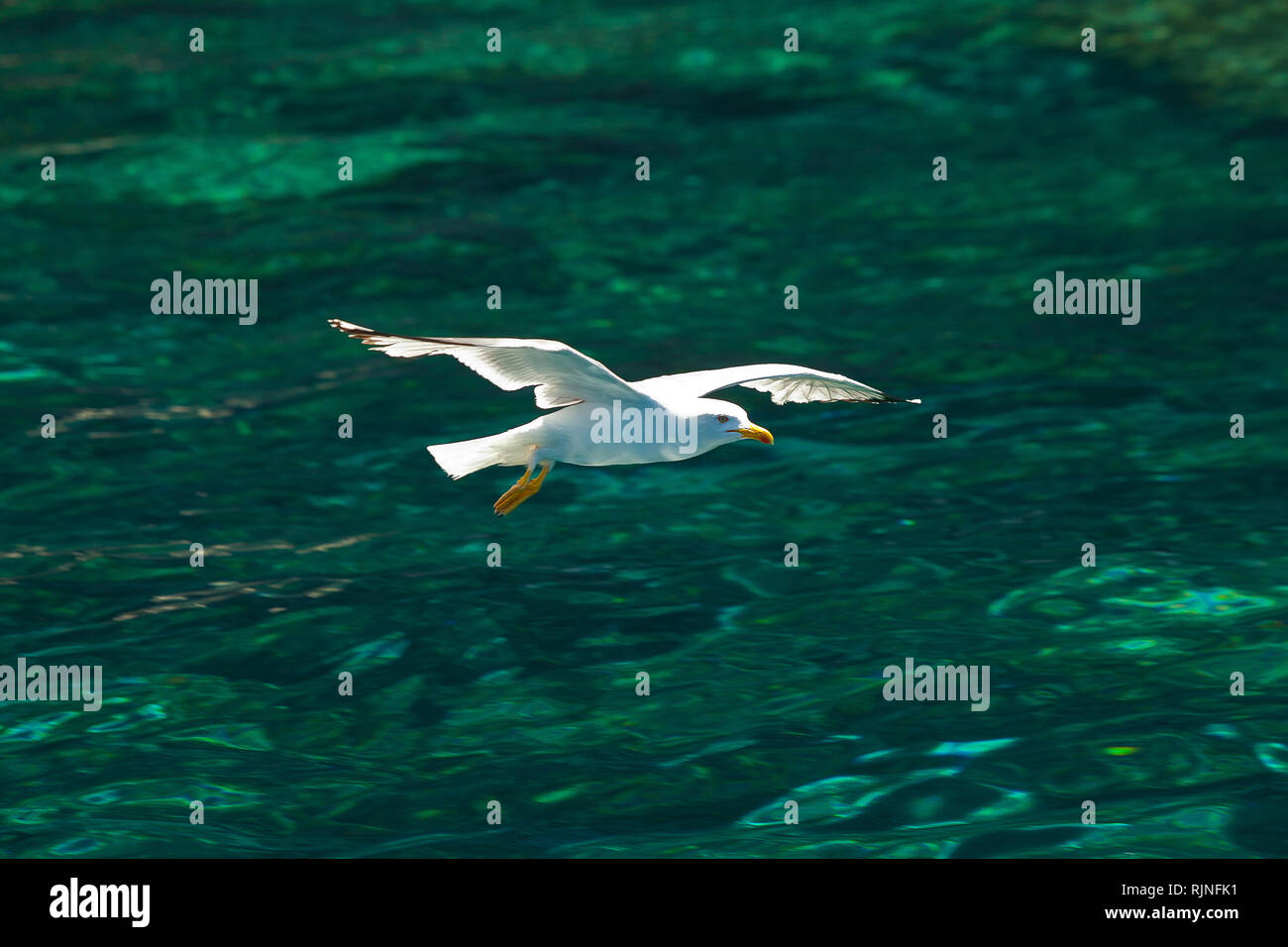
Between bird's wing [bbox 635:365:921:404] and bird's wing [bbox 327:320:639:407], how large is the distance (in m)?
0.46

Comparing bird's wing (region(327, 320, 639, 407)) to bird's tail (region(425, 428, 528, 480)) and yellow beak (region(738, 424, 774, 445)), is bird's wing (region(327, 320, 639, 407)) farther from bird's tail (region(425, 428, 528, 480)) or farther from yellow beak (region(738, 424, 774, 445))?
yellow beak (region(738, 424, 774, 445))

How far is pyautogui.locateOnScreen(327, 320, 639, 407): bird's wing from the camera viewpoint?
29.0 ft

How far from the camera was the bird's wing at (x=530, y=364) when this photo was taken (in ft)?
29.0

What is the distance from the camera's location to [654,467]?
50.6 feet

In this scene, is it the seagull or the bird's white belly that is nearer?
the seagull

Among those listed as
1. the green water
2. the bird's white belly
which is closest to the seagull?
the bird's white belly

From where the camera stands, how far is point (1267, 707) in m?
11.1

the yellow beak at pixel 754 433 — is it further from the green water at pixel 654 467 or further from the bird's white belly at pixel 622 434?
the green water at pixel 654 467

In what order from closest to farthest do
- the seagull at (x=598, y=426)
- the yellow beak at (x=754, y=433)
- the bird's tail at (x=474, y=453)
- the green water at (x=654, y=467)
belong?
A: the seagull at (x=598, y=426) < the yellow beak at (x=754, y=433) < the bird's tail at (x=474, y=453) < the green water at (x=654, y=467)

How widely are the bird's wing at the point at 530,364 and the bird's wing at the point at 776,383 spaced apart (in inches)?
18.0

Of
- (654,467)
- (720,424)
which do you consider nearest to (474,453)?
(720,424)

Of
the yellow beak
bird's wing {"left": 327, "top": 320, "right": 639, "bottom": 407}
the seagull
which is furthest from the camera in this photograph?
the yellow beak

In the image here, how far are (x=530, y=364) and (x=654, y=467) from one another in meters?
5.78

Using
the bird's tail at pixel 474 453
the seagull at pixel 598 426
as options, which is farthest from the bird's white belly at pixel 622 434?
the bird's tail at pixel 474 453
